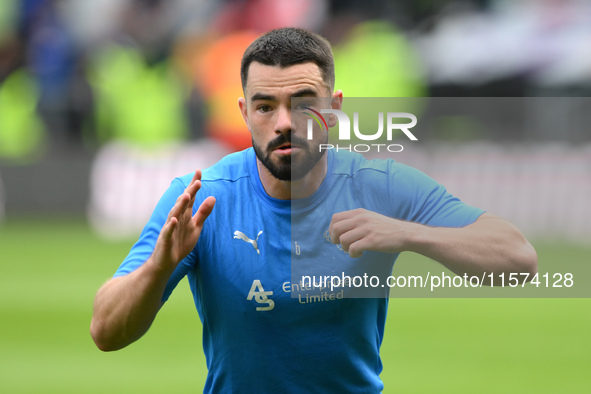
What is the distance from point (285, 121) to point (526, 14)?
54.1ft

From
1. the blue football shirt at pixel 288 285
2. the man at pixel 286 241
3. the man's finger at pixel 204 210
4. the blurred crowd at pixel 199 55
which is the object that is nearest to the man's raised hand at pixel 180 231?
the man's finger at pixel 204 210

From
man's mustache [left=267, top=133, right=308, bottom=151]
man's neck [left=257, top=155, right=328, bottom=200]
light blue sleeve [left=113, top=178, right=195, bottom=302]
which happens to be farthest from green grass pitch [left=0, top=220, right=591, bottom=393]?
light blue sleeve [left=113, top=178, right=195, bottom=302]

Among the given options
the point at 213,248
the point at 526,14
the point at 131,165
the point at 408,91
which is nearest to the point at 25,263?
the point at 131,165

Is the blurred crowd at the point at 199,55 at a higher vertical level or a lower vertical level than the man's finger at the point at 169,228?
higher

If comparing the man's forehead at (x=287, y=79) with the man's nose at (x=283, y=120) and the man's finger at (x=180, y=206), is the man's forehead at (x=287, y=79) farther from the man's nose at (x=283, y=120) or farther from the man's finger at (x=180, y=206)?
the man's finger at (x=180, y=206)

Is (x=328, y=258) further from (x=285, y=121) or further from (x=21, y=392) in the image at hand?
(x=21, y=392)

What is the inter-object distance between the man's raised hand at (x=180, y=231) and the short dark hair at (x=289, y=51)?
2.24ft

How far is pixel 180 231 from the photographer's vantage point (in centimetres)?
327

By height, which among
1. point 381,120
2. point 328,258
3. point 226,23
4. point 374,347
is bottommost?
point 374,347

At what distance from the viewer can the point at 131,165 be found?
1597cm

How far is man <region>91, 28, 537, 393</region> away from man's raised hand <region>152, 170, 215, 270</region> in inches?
8.0

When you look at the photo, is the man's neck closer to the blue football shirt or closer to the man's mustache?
the blue football shirt

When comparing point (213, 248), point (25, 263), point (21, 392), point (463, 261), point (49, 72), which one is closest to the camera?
point (463, 261)

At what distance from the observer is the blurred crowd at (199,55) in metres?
17.9
